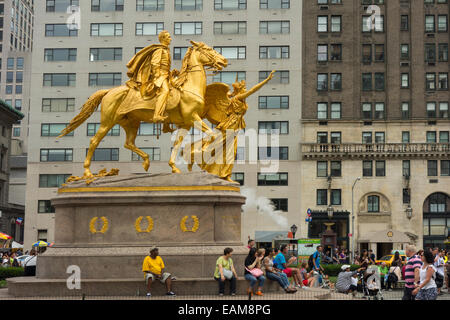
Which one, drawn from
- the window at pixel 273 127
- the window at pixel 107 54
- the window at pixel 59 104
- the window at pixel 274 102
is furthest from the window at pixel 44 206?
the window at pixel 274 102

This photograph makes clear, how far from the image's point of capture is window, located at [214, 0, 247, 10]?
7438cm

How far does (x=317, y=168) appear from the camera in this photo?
71562 millimetres

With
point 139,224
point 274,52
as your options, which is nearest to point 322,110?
point 274,52

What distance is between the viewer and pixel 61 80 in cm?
7475

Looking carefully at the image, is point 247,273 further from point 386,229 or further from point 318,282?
point 386,229

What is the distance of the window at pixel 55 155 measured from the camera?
7356cm

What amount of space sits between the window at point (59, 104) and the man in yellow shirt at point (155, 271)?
189 ft

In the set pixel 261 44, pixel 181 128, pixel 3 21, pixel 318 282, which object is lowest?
pixel 318 282

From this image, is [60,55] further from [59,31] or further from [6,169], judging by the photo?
[6,169]

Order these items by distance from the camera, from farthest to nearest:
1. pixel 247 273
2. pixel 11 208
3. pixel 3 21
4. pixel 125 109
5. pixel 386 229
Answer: pixel 3 21
pixel 11 208
pixel 386 229
pixel 125 109
pixel 247 273

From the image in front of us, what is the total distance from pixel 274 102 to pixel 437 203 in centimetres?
2062
